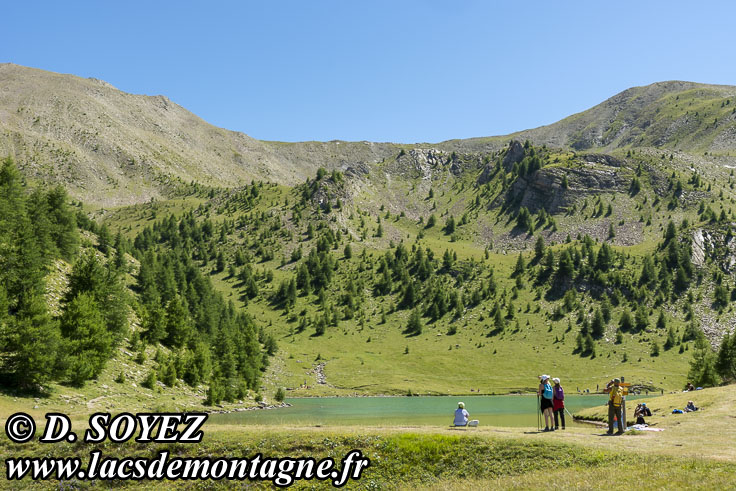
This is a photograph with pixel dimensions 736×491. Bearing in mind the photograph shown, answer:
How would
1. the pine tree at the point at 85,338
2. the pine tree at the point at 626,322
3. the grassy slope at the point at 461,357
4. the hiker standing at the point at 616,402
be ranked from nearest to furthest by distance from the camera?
the hiker standing at the point at 616,402 → the pine tree at the point at 85,338 → the grassy slope at the point at 461,357 → the pine tree at the point at 626,322

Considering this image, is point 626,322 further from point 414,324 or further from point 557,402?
point 557,402

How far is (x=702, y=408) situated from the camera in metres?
47.6

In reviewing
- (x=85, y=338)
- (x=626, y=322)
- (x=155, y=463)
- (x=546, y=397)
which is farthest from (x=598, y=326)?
(x=155, y=463)

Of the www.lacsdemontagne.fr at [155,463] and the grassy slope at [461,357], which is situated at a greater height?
the www.lacsdemontagne.fr at [155,463]

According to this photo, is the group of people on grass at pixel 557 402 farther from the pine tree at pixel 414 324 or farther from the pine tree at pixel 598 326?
the pine tree at pixel 598 326

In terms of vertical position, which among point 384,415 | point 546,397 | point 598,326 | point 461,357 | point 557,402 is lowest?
point 461,357

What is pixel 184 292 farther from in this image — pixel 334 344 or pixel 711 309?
pixel 711 309

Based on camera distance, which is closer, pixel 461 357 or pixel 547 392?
pixel 547 392

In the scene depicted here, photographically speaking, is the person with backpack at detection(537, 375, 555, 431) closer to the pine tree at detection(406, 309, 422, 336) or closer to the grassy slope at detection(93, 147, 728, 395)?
the grassy slope at detection(93, 147, 728, 395)

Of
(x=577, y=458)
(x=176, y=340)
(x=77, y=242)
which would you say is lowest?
(x=176, y=340)

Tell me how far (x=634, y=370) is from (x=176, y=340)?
435ft

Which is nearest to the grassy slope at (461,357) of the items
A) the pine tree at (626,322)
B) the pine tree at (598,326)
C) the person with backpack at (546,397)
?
the pine tree at (598,326)

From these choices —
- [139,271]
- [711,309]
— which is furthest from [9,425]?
[711,309]

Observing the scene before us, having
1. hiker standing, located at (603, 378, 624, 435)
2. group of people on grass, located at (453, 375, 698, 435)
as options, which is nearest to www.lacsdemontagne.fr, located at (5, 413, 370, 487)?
group of people on grass, located at (453, 375, 698, 435)
